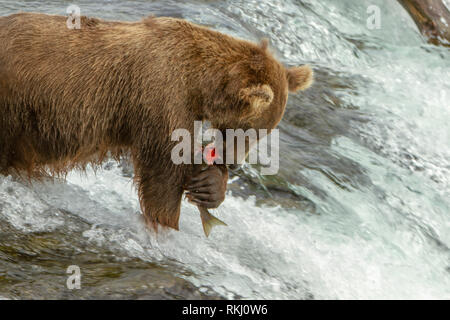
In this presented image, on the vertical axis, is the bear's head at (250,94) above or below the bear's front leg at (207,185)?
above

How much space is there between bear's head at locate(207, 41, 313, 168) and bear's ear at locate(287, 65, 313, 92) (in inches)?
5.6

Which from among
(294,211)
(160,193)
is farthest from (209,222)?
(294,211)

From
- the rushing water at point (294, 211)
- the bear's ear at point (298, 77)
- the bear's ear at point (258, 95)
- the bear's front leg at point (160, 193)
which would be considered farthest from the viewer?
the bear's ear at point (298, 77)

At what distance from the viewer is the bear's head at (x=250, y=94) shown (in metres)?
5.09

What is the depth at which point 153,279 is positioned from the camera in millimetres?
4770

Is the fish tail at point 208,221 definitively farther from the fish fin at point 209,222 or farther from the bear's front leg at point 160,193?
the bear's front leg at point 160,193

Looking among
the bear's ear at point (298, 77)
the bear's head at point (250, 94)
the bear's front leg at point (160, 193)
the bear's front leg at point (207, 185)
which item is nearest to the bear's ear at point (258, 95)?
the bear's head at point (250, 94)

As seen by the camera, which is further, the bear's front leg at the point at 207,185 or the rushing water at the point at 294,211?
the bear's front leg at the point at 207,185

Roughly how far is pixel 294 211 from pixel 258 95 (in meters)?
1.91

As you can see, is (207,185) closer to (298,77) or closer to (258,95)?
(258,95)

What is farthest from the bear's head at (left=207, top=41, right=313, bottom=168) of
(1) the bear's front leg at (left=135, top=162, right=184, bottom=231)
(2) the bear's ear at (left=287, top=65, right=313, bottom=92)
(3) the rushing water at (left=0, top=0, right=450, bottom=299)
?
(3) the rushing water at (left=0, top=0, right=450, bottom=299)

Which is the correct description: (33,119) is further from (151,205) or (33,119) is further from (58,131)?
(151,205)

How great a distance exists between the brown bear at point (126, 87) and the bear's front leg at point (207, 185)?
9cm

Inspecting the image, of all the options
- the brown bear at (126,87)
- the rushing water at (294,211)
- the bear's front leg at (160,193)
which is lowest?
the rushing water at (294,211)
